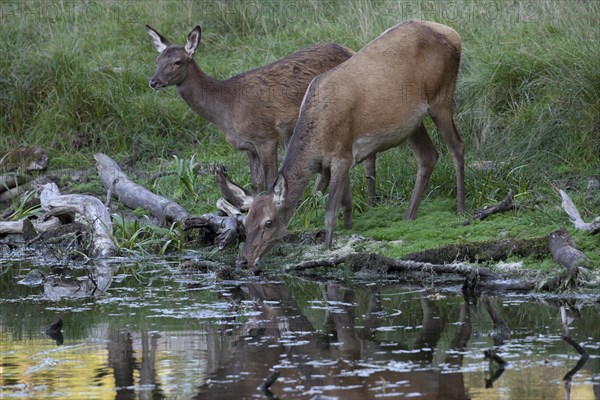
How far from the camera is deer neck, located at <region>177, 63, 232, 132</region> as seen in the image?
40.9 ft

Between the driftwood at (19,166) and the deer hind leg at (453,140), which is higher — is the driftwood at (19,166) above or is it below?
above

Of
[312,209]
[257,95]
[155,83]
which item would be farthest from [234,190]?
[155,83]

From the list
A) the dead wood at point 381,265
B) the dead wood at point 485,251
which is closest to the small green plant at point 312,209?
the dead wood at point 381,265

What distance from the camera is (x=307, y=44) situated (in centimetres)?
1528

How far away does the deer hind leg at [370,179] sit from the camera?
38.9 ft

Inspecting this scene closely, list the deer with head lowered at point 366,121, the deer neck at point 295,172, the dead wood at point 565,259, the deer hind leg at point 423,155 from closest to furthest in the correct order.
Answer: the dead wood at point 565,259 < the deer with head lowered at point 366,121 < the deer neck at point 295,172 < the deer hind leg at point 423,155

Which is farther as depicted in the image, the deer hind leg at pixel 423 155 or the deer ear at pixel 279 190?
the deer hind leg at pixel 423 155

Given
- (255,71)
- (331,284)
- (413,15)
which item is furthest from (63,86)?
(331,284)

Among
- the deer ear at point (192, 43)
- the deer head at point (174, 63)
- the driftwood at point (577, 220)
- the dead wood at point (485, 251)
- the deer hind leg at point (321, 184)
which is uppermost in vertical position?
the deer ear at point (192, 43)

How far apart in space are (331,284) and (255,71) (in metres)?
3.88

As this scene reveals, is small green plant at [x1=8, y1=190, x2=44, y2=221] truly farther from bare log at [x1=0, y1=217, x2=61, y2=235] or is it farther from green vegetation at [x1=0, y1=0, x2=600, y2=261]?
green vegetation at [x1=0, y1=0, x2=600, y2=261]

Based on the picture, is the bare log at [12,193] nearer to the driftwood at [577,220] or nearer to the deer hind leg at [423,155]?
the deer hind leg at [423,155]

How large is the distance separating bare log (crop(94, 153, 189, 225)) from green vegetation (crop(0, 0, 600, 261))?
1.40ft

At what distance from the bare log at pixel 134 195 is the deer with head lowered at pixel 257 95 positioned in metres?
1.03
